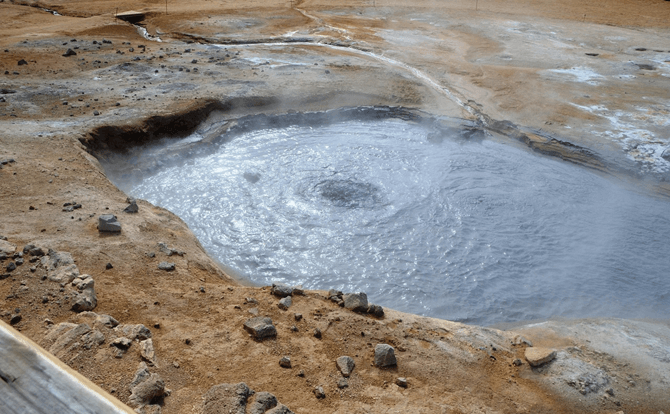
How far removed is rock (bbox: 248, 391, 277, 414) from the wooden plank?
6.83ft

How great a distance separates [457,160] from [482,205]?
4.54ft

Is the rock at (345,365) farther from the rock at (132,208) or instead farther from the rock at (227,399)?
the rock at (132,208)

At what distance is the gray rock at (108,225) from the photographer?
515cm

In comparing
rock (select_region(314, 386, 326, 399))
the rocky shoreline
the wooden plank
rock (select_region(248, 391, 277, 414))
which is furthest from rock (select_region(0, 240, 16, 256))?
the wooden plank

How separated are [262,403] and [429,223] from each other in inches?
180

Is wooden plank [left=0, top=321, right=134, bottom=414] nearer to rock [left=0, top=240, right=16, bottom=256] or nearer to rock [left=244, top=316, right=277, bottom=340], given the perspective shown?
rock [left=244, top=316, right=277, bottom=340]

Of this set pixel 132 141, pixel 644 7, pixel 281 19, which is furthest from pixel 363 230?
pixel 644 7

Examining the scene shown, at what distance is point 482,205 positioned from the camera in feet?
25.4

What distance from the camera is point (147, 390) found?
2.99 meters

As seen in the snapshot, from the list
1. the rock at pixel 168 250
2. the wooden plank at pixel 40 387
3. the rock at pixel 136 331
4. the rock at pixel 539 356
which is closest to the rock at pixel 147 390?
the rock at pixel 136 331

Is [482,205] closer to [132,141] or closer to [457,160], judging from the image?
[457,160]

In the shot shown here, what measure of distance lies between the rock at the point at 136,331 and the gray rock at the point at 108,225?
1.76 m

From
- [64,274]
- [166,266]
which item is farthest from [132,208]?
[64,274]

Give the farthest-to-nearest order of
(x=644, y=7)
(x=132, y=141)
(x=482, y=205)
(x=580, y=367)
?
(x=644, y=7), (x=132, y=141), (x=482, y=205), (x=580, y=367)
